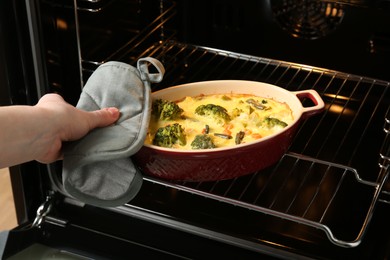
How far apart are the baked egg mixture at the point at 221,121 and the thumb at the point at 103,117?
0.07m

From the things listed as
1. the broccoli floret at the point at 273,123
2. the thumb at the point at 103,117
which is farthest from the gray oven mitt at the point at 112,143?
the broccoli floret at the point at 273,123

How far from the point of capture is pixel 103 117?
1075mm

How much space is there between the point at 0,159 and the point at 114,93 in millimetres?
208

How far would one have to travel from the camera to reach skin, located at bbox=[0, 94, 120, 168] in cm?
99

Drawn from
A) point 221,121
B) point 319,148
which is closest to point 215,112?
point 221,121

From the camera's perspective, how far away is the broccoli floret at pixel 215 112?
117 cm

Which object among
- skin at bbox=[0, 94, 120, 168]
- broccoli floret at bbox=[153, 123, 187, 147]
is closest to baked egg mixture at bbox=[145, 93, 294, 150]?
broccoli floret at bbox=[153, 123, 187, 147]

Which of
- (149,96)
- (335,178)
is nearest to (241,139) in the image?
(149,96)

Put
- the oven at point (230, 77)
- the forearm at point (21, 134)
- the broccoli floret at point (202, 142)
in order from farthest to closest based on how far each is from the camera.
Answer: the oven at point (230, 77), the broccoli floret at point (202, 142), the forearm at point (21, 134)

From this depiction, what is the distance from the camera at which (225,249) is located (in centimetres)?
125

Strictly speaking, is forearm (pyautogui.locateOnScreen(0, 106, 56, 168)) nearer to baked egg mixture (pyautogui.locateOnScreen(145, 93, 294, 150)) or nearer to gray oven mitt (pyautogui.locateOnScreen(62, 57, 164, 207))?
gray oven mitt (pyautogui.locateOnScreen(62, 57, 164, 207))

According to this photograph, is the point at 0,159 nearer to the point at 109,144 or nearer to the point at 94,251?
the point at 109,144

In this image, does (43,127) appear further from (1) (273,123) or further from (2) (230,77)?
(2) (230,77)

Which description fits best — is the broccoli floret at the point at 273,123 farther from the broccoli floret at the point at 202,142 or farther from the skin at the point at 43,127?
the skin at the point at 43,127
